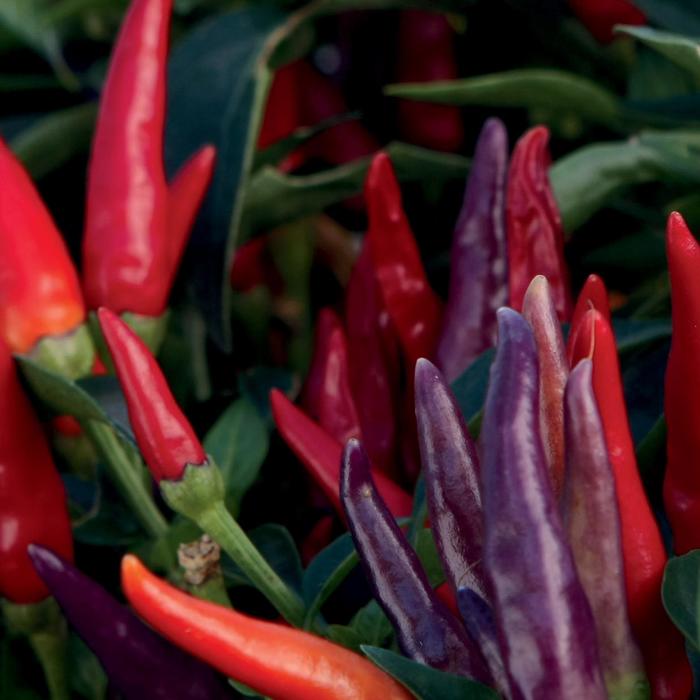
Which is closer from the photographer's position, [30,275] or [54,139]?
[30,275]

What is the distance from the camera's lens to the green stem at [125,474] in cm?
74

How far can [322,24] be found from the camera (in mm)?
1131

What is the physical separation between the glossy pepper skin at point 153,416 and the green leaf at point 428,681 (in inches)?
6.3

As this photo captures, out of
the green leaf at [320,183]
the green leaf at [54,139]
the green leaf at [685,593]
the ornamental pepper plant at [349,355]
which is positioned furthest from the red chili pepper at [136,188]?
the green leaf at [685,593]

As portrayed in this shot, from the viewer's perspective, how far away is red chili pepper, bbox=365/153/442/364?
2.78ft

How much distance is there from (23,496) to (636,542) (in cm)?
39

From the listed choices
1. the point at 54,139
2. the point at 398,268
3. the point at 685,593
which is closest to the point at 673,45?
the point at 398,268

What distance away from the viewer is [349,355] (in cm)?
89

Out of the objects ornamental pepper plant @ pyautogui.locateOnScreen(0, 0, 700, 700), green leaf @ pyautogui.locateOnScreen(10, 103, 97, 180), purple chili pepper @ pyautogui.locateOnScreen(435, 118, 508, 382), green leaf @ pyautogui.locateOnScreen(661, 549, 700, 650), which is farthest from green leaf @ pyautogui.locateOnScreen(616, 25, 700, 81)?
green leaf @ pyautogui.locateOnScreen(10, 103, 97, 180)

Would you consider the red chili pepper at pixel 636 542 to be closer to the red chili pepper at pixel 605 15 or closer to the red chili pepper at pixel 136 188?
the red chili pepper at pixel 136 188

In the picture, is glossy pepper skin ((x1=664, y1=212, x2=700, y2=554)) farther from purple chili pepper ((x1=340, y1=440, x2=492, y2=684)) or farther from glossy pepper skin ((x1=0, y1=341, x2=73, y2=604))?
glossy pepper skin ((x1=0, y1=341, x2=73, y2=604))

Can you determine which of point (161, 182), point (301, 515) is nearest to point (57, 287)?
point (161, 182)

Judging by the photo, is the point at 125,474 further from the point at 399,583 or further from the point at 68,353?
the point at 399,583

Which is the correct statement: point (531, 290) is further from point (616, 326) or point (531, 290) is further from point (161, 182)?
point (161, 182)
